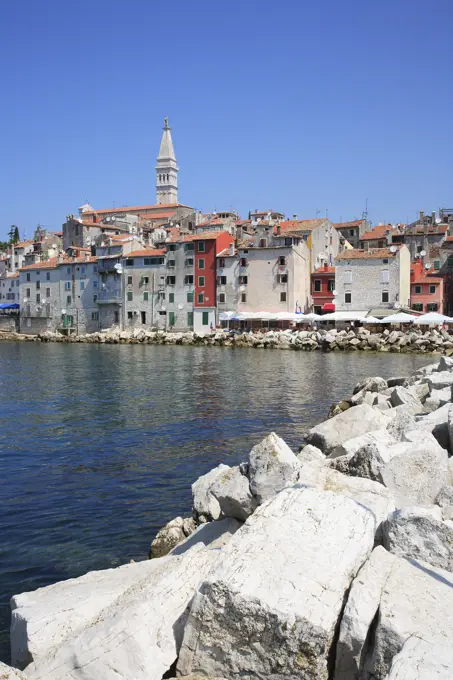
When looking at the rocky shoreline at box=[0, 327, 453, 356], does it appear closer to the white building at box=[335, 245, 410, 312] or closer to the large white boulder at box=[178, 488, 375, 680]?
the white building at box=[335, 245, 410, 312]

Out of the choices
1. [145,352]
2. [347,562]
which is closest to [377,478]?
[347,562]

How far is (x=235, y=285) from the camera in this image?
6481cm

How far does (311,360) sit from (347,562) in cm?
3783

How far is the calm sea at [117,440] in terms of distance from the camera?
30.8ft

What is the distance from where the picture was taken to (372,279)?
60.5 meters

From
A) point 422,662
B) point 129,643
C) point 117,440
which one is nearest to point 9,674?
point 129,643

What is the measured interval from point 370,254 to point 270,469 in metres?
56.7

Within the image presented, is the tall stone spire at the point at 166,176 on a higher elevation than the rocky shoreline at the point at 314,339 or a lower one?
higher

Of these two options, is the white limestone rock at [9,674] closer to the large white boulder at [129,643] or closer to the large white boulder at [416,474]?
the large white boulder at [129,643]

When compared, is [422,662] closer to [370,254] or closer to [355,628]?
[355,628]

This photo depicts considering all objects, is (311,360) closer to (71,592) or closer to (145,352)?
(145,352)

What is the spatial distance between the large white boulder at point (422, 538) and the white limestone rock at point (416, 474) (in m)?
1.74

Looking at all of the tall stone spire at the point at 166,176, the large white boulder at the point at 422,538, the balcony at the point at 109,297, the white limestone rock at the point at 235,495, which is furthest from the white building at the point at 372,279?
the tall stone spire at the point at 166,176

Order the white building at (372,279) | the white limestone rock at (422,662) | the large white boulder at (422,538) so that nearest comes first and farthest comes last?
the white limestone rock at (422,662), the large white boulder at (422,538), the white building at (372,279)
